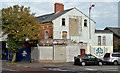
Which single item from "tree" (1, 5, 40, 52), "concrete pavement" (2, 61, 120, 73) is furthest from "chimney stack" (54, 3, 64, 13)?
"concrete pavement" (2, 61, 120, 73)

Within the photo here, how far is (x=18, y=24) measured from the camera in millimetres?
29297

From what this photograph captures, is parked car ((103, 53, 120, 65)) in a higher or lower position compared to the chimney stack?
lower

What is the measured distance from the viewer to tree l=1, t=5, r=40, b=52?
29.2 meters

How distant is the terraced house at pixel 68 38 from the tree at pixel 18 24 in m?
3.11

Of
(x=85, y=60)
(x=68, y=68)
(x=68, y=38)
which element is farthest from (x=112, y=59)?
(x=68, y=38)

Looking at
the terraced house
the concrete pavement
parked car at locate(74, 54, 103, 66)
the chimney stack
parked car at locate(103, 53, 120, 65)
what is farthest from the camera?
the chimney stack

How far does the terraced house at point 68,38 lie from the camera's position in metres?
32.7

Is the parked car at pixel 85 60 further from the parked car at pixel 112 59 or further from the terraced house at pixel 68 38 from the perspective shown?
the terraced house at pixel 68 38

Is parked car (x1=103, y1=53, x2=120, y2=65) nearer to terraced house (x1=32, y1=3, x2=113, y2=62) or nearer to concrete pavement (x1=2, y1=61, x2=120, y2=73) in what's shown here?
concrete pavement (x1=2, y1=61, x2=120, y2=73)

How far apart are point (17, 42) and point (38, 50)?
350cm

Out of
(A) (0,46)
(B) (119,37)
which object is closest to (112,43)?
(B) (119,37)

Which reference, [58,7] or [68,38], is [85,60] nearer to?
[68,38]

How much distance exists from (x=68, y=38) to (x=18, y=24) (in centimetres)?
1121

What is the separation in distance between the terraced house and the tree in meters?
3.11
